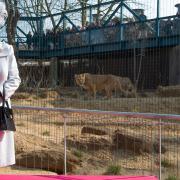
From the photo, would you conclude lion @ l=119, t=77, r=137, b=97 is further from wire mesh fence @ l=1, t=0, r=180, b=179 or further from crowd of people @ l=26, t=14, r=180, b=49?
crowd of people @ l=26, t=14, r=180, b=49

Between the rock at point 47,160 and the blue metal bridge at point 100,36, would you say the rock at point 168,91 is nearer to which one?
the blue metal bridge at point 100,36

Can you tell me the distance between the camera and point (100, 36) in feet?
63.0

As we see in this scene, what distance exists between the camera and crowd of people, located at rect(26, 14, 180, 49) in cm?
1756

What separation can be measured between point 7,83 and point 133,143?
562cm

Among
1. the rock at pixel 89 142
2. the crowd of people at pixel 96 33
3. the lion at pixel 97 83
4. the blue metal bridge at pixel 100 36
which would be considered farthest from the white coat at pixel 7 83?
the lion at pixel 97 83

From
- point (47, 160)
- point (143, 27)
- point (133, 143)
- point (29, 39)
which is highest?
point (143, 27)

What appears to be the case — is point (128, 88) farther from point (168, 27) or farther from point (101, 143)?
point (101, 143)

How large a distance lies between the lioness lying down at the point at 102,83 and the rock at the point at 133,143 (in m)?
7.02

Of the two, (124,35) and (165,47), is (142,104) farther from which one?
(124,35)

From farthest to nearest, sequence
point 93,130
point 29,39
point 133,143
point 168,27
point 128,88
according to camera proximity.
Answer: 1. point 168,27
2. point 29,39
3. point 128,88
4. point 93,130
5. point 133,143

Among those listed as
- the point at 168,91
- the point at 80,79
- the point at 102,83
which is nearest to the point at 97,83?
the point at 102,83

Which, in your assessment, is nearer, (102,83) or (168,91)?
(168,91)

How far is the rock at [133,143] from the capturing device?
A: 9.31 m

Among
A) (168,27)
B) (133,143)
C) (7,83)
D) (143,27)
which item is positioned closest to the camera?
(7,83)
